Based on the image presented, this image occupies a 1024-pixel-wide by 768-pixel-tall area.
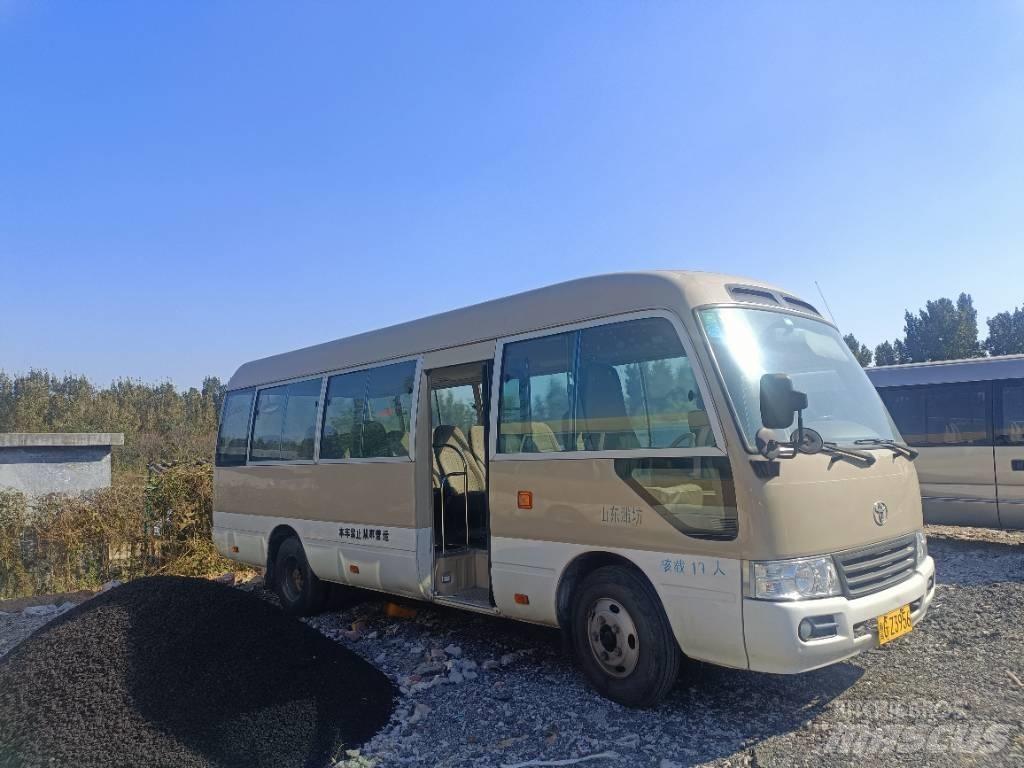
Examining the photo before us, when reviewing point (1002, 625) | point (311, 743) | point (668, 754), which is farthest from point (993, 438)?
point (311, 743)

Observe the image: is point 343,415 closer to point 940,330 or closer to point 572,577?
point 572,577

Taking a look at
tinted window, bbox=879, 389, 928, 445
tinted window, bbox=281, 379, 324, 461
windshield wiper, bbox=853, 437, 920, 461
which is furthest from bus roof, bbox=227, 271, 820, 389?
tinted window, bbox=879, 389, 928, 445

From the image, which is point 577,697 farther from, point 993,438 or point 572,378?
point 993,438

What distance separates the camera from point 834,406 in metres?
5.01

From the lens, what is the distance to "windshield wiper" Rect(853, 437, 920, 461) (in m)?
4.92

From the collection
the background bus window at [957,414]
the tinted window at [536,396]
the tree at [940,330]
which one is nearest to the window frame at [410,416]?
the tinted window at [536,396]

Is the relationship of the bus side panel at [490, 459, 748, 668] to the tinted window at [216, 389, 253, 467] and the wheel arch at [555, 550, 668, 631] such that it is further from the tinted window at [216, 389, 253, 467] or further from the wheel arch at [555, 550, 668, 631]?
the tinted window at [216, 389, 253, 467]

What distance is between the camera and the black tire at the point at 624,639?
464 centimetres

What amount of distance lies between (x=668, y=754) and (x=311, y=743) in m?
2.14

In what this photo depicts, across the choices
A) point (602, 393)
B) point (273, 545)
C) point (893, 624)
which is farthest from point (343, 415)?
point (893, 624)

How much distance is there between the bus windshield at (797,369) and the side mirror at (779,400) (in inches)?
8.0

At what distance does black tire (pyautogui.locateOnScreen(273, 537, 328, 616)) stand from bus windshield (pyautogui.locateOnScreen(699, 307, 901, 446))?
18.1ft

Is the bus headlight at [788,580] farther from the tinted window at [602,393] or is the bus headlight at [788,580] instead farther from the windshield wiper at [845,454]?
the tinted window at [602,393]

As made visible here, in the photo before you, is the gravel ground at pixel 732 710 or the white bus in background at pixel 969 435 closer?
the gravel ground at pixel 732 710
